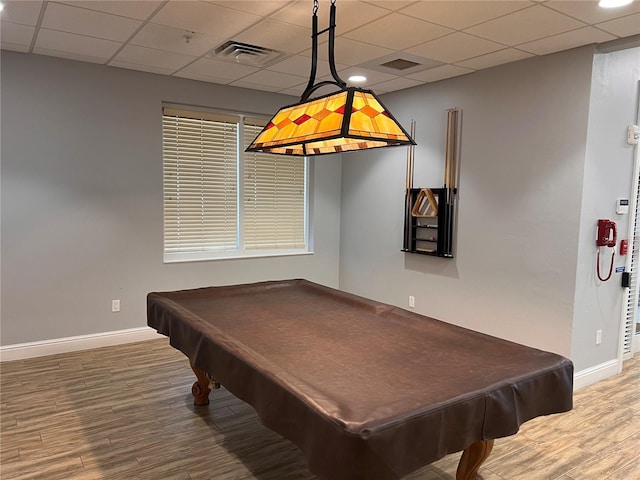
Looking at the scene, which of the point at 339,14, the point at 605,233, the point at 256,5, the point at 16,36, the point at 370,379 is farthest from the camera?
the point at 605,233

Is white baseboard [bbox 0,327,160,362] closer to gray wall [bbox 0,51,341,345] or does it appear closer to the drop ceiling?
gray wall [bbox 0,51,341,345]

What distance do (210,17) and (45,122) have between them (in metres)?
1.93

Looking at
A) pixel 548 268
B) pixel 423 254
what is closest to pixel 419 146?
pixel 423 254

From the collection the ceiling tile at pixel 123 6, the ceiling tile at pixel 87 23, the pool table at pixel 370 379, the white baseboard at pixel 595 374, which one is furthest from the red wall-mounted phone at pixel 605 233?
the ceiling tile at pixel 87 23

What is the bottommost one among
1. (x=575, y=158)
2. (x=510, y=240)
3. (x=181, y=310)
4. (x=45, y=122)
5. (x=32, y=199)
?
(x=181, y=310)

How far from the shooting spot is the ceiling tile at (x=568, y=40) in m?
2.97

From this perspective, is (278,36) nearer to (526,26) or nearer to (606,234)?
(526,26)

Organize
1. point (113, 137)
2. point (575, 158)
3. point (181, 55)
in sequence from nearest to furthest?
point (575, 158), point (181, 55), point (113, 137)

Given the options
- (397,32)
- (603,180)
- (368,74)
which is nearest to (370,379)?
(397,32)

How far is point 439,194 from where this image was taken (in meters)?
4.32

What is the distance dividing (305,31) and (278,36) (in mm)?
218

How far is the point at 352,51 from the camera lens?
3.46 meters

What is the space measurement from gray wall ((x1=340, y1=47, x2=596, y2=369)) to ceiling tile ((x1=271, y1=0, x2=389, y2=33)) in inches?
61.0

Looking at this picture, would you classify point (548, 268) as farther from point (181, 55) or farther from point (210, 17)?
point (181, 55)
